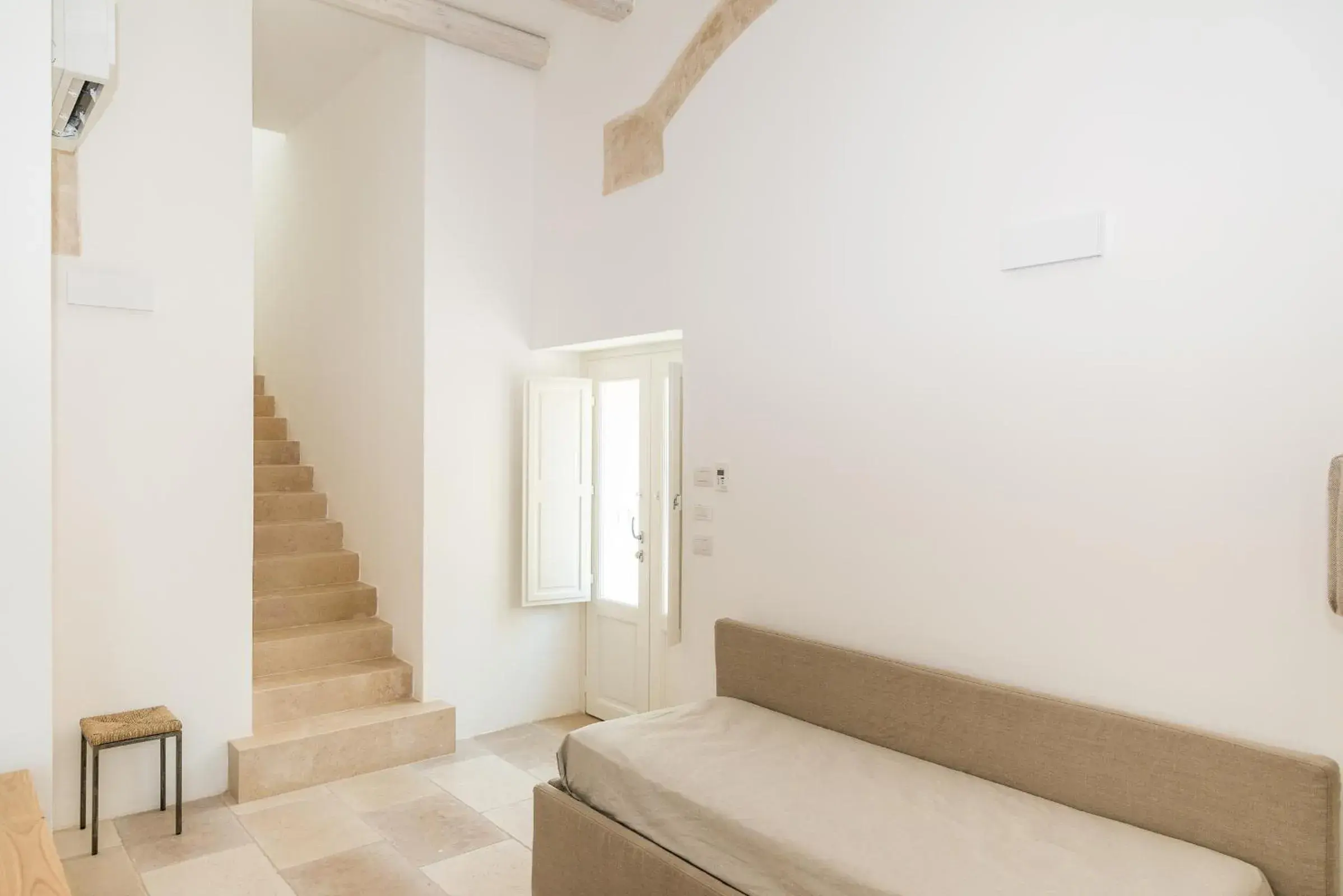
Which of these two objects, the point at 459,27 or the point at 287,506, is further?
the point at 287,506

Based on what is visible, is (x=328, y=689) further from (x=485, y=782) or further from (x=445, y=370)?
(x=445, y=370)

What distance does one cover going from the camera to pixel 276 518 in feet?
17.8

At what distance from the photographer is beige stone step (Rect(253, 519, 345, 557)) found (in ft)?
16.9

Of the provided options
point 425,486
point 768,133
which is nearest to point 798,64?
point 768,133

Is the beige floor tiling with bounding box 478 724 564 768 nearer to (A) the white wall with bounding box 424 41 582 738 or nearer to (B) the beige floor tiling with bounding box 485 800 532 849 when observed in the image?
(A) the white wall with bounding box 424 41 582 738

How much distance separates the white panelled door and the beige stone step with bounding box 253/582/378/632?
1.32 meters

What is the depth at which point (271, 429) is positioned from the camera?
6160mm

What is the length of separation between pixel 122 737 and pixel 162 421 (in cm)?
133

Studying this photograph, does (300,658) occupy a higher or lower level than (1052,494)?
lower

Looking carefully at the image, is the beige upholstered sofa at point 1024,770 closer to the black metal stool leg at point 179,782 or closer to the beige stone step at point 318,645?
the black metal stool leg at point 179,782

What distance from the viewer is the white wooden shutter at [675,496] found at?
4.05 meters

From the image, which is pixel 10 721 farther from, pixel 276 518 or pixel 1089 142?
pixel 1089 142

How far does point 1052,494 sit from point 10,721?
3.07 m

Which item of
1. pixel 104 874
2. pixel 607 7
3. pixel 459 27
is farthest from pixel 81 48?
pixel 104 874
